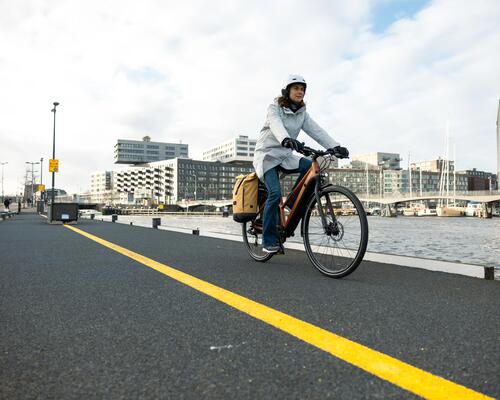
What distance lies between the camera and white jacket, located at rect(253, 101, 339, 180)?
4551mm

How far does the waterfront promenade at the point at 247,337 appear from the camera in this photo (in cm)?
138

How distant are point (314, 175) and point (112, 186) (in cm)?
17950

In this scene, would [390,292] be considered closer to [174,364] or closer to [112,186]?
[174,364]

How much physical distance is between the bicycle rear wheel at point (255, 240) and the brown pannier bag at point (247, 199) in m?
0.17

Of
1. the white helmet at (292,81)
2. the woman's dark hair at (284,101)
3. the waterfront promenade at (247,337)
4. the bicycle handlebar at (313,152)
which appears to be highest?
the white helmet at (292,81)

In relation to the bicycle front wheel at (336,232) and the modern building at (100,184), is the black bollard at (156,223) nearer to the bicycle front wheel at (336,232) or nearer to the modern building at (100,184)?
the bicycle front wheel at (336,232)

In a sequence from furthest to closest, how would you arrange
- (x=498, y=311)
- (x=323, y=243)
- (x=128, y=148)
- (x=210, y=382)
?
1. (x=128, y=148)
2. (x=323, y=243)
3. (x=498, y=311)
4. (x=210, y=382)

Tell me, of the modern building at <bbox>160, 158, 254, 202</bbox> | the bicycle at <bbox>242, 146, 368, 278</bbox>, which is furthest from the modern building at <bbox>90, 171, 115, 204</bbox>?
the bicycle at <bbox>242, 146, 368, 278</bbox>

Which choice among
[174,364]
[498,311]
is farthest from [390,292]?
[174,364]

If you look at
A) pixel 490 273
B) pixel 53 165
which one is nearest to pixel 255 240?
pixel 490 273

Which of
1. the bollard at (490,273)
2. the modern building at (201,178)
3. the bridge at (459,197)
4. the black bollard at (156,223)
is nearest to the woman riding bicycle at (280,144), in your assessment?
the bollard at (490,273)

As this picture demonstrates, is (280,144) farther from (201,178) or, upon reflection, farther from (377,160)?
(377,160)

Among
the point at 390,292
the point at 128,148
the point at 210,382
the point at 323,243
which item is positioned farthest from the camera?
the point at 128,148

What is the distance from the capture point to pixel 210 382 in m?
1.40
